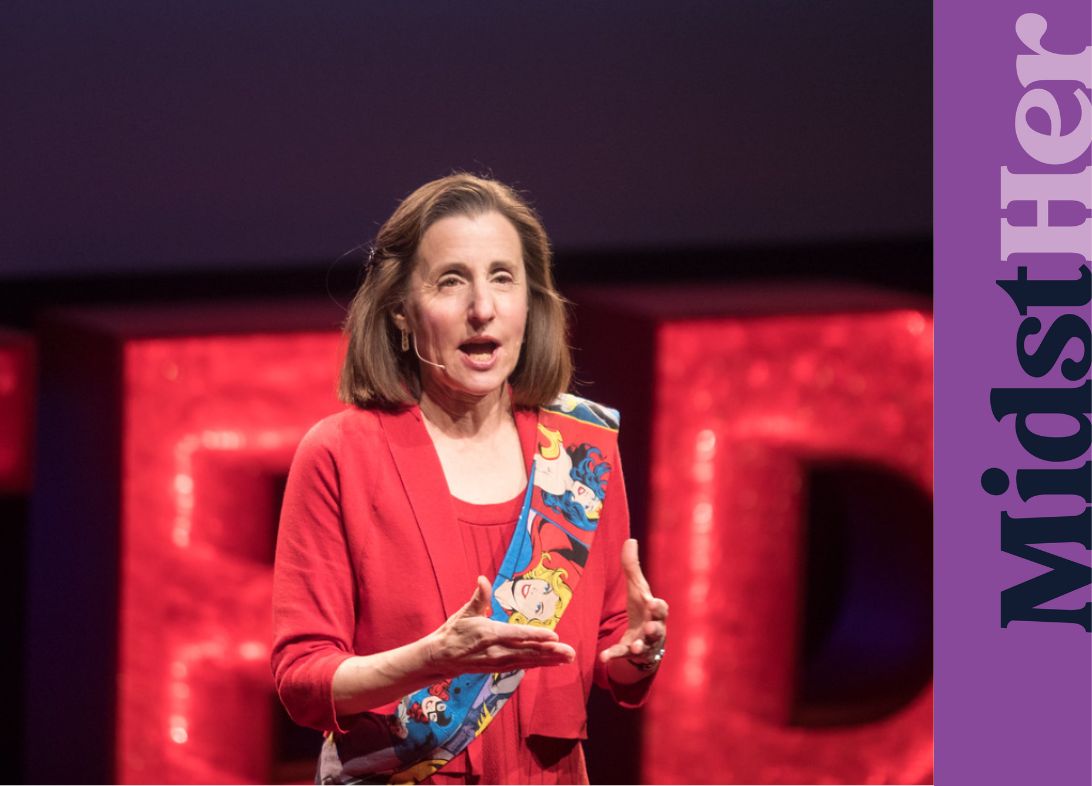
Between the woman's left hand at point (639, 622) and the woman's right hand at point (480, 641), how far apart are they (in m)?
0.22

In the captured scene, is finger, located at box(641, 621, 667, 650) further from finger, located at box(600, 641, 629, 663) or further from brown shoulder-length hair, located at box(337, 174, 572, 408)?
brown shoulder-length hair, located at box(337, 174, 572, 408)

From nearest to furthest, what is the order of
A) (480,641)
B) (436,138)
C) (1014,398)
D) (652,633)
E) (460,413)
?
(480,641), (652,633), (460,413), (1014,398), (436,138)

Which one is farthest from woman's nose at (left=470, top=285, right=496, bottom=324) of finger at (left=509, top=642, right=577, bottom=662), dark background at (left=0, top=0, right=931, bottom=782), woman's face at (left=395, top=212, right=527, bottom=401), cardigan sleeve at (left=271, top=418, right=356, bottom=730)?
dark background at (left=0, top=0, right=931, bottom=782)

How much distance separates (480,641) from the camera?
5.67ft

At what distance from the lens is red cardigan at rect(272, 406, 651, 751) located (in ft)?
6.07

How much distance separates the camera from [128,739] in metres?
3.24

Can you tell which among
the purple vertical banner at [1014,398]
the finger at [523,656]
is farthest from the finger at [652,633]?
the purple vertical banner at [1014,398]

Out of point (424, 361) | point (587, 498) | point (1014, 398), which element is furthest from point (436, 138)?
point (587, 498)

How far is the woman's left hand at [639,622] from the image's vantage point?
6.44 feet

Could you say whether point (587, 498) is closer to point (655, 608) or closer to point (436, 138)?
point (655, 608)

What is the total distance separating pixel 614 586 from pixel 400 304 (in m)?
0.52

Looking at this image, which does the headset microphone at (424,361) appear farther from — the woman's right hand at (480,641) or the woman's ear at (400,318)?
the woman's right hand at (480,641)

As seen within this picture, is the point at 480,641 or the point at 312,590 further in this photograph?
the point at 312,590

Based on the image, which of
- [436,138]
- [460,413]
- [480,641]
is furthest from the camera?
[436,138]
